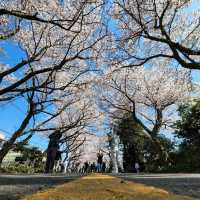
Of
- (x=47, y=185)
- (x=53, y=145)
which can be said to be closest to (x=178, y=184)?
(x=47, y=185)

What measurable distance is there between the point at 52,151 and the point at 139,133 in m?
18.8

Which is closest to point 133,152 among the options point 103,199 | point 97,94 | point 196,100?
point 97,94

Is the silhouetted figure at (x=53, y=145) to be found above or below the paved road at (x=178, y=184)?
above

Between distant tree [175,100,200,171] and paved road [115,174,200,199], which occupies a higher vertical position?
distant tree [175,100,200,171]

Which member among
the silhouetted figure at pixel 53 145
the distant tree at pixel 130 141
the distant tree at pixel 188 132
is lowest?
the silhouetted figure at pixel 53 145

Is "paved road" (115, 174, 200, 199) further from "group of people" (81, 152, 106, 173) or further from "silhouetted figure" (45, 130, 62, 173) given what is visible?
"group of people" (81, 152, 106, 173)

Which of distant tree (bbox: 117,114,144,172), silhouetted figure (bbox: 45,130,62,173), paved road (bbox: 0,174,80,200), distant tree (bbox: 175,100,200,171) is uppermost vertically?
distant tree (bbox: 117,114,144,172)

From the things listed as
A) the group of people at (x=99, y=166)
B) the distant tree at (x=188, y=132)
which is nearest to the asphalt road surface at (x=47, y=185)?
the distant tree at (x=188, y=132)

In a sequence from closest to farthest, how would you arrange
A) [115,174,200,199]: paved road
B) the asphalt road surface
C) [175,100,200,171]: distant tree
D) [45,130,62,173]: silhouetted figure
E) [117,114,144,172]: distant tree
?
the asphalt road surface < [115,174,200,199]: paved road < [45,130,62,173]: silhouetted figure < [175,100,200,171]: distant tree < [117,114,144,172]: distant tree

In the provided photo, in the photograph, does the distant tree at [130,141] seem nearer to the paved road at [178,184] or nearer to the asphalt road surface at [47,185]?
the paved road at [178,184]

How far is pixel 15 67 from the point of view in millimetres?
15734

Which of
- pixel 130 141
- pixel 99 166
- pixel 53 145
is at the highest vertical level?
pixel 130 141

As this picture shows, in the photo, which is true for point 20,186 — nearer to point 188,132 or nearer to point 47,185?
point 47,185

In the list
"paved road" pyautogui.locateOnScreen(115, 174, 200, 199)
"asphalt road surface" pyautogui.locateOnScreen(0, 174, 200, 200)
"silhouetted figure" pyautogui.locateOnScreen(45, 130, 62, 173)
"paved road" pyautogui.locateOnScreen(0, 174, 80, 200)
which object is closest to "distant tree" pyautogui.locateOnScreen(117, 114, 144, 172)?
"silhouetted figure" pyautogui.locateOnScreen(45, 130, 62, 173)
